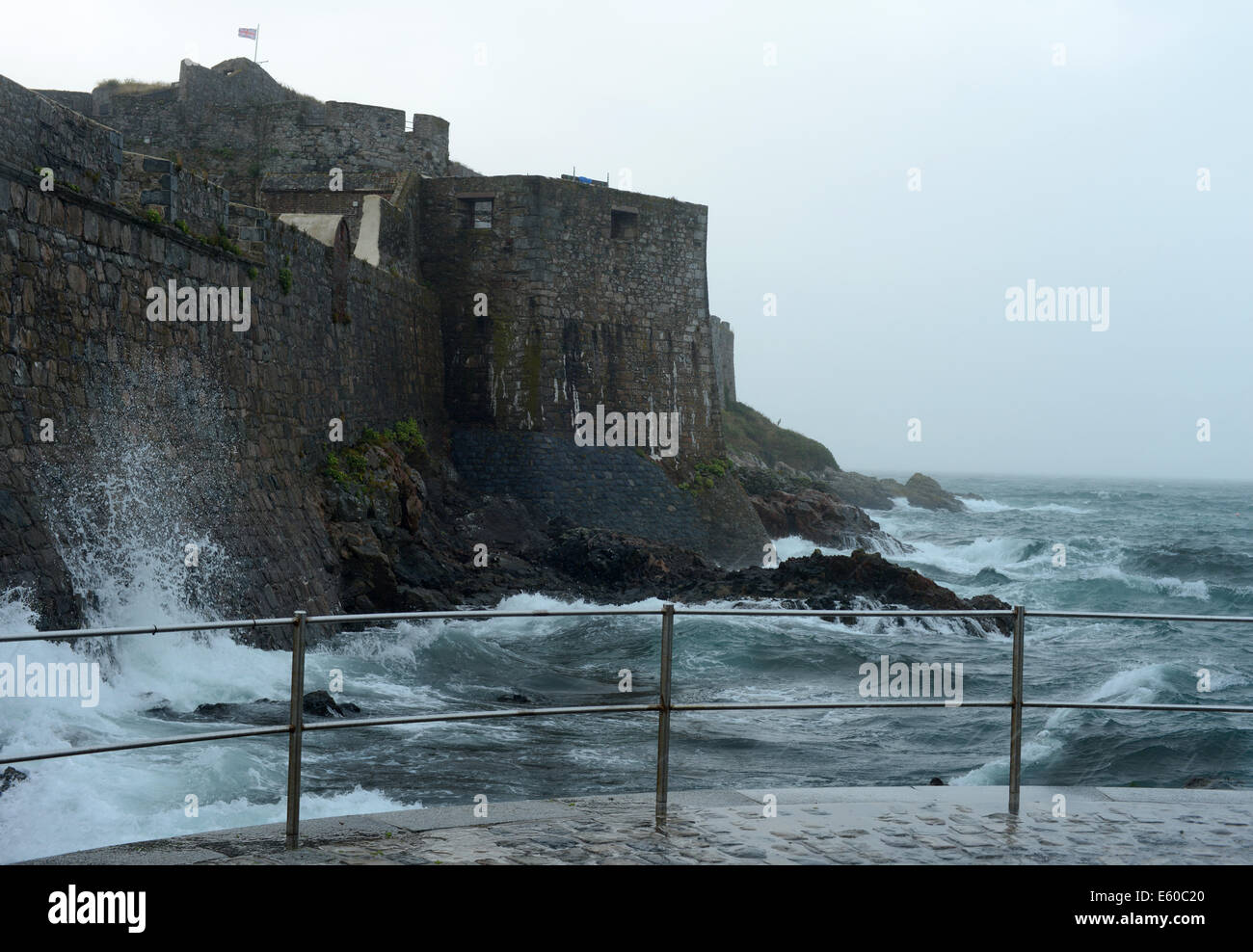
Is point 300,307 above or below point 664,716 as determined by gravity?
above

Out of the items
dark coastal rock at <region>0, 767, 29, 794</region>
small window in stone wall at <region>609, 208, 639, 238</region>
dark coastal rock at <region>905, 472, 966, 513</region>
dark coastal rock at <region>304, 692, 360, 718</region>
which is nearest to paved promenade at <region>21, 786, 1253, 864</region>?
dark coastal rock at <region>0, 767, 29, 794</region>

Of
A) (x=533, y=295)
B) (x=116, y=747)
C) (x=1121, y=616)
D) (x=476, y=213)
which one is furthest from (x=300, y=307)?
(x=1121, y=616)

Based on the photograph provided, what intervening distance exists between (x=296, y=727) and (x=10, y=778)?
3930 millimetres

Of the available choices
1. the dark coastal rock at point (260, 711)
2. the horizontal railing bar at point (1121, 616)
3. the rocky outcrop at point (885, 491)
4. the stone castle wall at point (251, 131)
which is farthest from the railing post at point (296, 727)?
the rocky outcrop at point (885, 491)

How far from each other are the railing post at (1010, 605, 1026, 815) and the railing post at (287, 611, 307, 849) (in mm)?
3086

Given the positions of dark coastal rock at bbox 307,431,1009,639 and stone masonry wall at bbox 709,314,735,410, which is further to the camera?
stone masonry wall at bbox 709,314,735,410

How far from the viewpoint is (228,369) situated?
1328cm

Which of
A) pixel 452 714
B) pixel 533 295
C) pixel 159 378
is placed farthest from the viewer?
pixel 533 295

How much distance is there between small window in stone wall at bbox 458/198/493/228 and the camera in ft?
76.9

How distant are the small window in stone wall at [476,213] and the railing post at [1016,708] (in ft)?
62.7

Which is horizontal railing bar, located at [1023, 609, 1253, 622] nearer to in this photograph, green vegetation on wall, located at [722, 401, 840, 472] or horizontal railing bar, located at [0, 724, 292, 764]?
horizontal railing bar, located at [0, 724, 292, 764]

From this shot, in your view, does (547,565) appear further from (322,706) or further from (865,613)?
(865,613)

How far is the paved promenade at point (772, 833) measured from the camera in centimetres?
473

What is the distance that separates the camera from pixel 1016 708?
5.64 m
